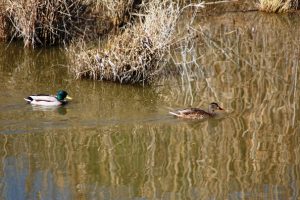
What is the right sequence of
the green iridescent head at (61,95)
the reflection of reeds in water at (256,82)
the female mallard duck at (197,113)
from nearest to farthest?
the reflection of reeds in water at (256,82) → the female mallard duck at (197,113) → the green iridescent head at (61,95)

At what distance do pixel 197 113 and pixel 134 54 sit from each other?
74.7 inches

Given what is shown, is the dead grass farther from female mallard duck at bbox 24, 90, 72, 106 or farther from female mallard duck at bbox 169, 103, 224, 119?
female mallard duck at bbox 169, 103, 224, 119

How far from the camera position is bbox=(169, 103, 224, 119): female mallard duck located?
376 inches

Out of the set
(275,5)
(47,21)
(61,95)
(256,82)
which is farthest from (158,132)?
(275,5)

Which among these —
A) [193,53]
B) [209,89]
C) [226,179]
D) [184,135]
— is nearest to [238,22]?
[193,53]

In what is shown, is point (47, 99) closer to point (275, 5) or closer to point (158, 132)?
point (158, 132)

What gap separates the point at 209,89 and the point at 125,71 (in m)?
1.34

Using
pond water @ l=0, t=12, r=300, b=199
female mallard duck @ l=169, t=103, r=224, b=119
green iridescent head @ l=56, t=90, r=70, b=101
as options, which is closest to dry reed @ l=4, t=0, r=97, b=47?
pond water @ l=0, t=12, r=300, b=199

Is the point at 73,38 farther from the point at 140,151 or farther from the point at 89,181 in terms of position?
the point at 89,181

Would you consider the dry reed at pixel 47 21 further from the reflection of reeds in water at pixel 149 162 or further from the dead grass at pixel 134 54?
the reflection of reeds in water at pixel 149 162

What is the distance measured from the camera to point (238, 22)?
52.3 ft

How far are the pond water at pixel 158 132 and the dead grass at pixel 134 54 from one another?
216 millimetres

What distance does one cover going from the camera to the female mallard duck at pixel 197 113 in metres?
9.56

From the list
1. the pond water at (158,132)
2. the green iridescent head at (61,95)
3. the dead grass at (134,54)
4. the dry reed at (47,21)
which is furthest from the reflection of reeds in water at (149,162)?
the dry reed at (47,21)
